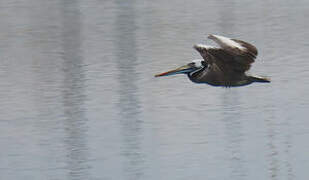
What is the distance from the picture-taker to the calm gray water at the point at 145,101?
8320 mm

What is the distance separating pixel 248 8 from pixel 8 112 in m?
6.90

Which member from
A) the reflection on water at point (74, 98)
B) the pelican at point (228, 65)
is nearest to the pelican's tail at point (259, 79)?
the pelican at point (228, 65)

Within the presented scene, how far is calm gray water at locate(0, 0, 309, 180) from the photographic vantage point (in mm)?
A: 8320

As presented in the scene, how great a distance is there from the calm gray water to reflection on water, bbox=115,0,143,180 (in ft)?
0.05

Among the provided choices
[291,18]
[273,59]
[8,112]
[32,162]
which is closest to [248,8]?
[291,18]

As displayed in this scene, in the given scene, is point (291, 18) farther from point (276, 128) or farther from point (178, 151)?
point (178, 151)

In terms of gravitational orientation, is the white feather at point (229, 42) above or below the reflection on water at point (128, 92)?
above

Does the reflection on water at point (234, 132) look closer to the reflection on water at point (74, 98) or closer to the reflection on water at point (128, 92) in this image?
the reflection on water at point (128, 92)

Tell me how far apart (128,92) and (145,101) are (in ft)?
1.47

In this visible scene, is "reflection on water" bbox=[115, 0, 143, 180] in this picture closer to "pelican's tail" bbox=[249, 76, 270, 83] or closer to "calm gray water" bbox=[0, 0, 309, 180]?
"calm gray water" bbox=[0, 0, 309, 180]

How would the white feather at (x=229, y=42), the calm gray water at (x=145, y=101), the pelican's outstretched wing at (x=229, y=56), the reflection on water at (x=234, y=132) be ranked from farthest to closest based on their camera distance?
the calm gray water at (x=145, y=101), the reflection on water at (x=234, y=132), the white feather at (x=229, y=42), the pelican's outstretched wing at (x=229, y=56)

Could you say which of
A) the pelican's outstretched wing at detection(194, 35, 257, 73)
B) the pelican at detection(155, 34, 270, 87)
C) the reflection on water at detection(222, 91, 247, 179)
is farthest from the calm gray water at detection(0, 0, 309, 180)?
the pelican's outstretched wing at detection(194, 35, 257, 73)

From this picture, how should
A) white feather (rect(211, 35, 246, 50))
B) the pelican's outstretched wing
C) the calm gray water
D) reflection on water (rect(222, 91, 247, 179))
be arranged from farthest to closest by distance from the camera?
the calm gray water, reflection on water (rect(222, 91, 247, 179)), white feather (rect(211, 35, 246, 50)), the pelican's outstretched wing

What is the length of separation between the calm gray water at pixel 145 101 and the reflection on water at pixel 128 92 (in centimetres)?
2
